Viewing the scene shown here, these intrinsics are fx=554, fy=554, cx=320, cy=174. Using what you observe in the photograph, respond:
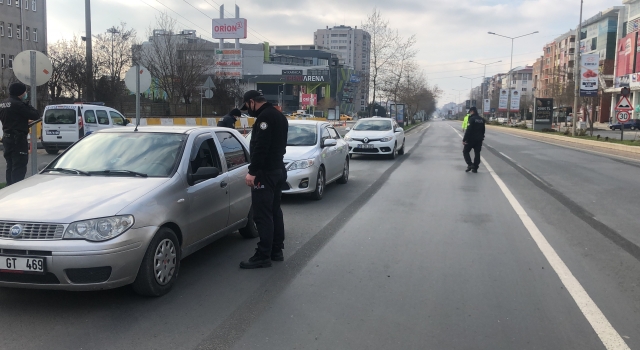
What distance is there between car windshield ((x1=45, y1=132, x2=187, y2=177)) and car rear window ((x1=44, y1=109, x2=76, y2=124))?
14.3m

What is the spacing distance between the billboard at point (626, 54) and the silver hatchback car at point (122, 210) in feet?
236

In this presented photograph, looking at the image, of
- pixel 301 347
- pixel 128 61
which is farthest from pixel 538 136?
pixel 301 347

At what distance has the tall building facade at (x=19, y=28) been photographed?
58.6 meters

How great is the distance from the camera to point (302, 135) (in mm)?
11562

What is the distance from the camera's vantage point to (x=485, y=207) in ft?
32.4

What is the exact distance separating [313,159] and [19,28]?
61.9 meters

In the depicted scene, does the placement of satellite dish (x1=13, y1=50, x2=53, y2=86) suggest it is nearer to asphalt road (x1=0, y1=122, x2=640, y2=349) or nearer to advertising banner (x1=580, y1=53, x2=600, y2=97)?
asphalt road (x1=0, y1=122, x2=640, y2=349)

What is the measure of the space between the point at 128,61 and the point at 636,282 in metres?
46.7

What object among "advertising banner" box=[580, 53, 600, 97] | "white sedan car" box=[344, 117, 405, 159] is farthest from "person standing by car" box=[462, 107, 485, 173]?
"advertising banner" box=[580, 53, 600, 97]

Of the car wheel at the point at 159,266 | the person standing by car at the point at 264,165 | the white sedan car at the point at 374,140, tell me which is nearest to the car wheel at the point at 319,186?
the person standing by car at the point at 264,165

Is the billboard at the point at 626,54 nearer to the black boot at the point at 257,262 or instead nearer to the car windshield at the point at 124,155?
the black boot at the point at 257,262

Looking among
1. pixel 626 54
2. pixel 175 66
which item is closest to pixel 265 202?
pixel 175 66

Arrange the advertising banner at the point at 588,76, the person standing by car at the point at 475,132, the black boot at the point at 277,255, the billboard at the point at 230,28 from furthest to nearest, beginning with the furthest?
1. the billboard at the point at 230,28
2. the advertising banner at the point at 588,76
3. the person standing by car at the point at 475,132
4. the black boot at the point at 277,255

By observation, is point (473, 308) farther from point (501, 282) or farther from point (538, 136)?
point (538, 136)
